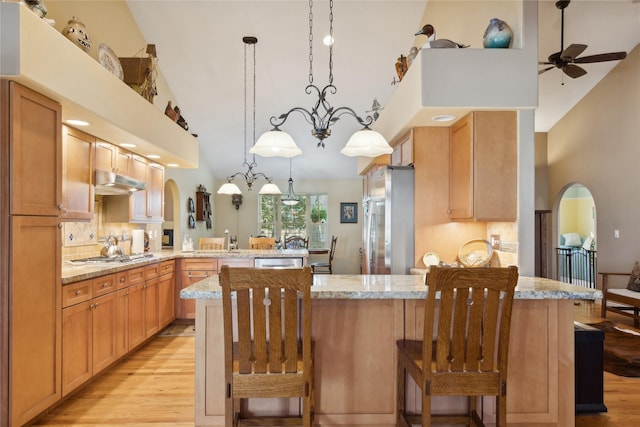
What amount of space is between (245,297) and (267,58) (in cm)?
477

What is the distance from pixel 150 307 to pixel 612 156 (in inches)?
268

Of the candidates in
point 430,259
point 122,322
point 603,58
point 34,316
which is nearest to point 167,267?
point 122,322

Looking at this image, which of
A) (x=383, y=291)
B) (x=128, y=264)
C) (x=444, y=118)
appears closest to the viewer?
(x=383, y=291)

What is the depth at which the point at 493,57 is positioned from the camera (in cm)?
288

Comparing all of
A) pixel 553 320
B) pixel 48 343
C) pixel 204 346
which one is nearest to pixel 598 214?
pixel 553 320

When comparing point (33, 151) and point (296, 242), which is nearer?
point (33, 151)

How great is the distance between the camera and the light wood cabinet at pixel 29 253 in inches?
89.4

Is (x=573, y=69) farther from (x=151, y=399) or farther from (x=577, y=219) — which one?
(x=577, y=219)

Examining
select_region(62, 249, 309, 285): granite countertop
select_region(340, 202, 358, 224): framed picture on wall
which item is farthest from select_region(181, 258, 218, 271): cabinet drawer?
select_region(340, 202, 358, 224): framed picture on wall

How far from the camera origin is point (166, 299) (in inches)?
187

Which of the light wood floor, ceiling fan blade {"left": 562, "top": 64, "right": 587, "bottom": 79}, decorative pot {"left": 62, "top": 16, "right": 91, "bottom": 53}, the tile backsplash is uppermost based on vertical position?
ceiling fan blade {"left": 562, "top": 64, "right": 587, "bottom": 79}

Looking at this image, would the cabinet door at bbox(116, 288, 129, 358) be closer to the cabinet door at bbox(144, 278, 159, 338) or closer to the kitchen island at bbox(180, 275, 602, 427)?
the cabinet door at bbox(144, 278, 159, 338)

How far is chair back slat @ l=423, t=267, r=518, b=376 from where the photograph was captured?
183cm

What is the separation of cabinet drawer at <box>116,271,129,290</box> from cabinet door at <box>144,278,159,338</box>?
0.45 m
